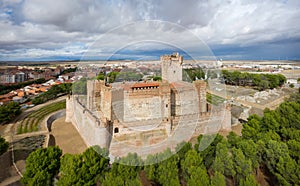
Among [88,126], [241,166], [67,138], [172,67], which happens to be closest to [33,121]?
[67,138]

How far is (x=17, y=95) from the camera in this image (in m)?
37.2

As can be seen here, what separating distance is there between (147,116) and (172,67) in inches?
313

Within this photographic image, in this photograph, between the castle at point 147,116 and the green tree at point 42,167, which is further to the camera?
the castle at point 147,116

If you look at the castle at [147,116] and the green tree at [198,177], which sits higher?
the castle at [147,116]

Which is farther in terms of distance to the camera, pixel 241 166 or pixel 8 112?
pixel 8 112

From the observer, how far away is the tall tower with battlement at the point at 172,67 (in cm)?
2212

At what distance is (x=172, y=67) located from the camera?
2272 cm

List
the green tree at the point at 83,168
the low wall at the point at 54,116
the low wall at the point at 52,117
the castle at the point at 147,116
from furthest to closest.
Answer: the low wall at the point at 54,116
the low wall at the point at 52,117
the castle at the point at 147,116
the green tree at the point at 83,168

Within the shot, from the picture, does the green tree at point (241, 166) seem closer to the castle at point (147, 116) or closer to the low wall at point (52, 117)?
the castle at point (147, 116)

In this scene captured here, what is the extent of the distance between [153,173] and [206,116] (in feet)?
29.1

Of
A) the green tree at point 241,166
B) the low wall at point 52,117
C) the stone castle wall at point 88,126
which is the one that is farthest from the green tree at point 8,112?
the green tree at point 241,166

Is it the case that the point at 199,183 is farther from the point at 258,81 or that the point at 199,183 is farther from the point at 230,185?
the point at 258,81

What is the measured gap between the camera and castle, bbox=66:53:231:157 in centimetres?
1388

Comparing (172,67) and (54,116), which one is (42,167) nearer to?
(172,67)
